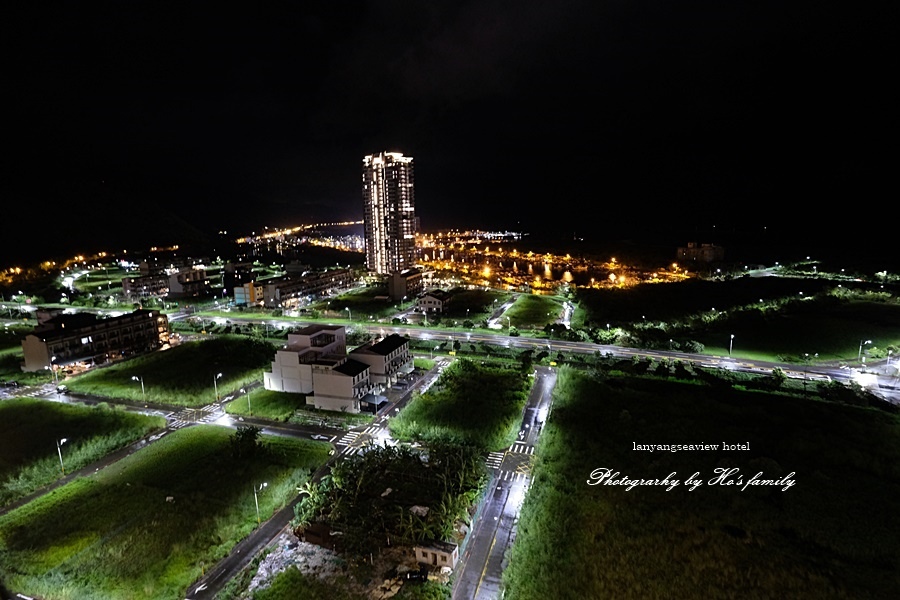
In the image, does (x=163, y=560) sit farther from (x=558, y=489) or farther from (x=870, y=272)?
(x=870, y=272)

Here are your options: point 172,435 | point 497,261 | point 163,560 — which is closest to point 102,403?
point 172,435

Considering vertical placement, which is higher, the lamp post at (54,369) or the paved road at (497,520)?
the lamp post at (54,369)

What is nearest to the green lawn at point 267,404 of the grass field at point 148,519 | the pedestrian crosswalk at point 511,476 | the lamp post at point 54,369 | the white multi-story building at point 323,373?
the white multi-story building at point 323,373

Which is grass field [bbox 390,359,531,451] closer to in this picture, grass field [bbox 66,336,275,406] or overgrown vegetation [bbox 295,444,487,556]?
overgrown vegetation [bbox 295,444,487,556]

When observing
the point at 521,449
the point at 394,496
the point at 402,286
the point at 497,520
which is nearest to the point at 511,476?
the point at 521,449

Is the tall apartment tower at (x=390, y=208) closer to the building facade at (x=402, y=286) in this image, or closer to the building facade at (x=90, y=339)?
the building facade at (x=402, y=286)
